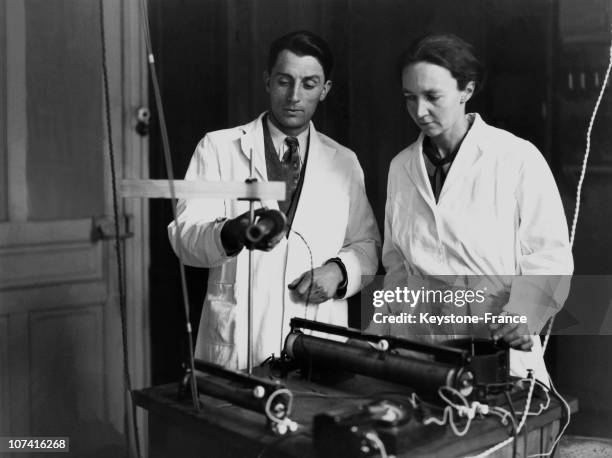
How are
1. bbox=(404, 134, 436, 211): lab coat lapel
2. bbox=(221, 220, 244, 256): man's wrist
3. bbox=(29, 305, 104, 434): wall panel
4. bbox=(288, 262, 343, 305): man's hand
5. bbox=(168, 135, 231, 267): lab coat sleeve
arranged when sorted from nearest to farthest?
bbox=(221, 220, 244, 256): man's wrist < bbox=(168, 135, 231, 267): lab coat sleeve < bbox=(404, 134, 436, 211): lab coat lapel < bbox=(288, 262, 343, 305): man's hand < bbox=(29, 305, 104, 434): wall panel

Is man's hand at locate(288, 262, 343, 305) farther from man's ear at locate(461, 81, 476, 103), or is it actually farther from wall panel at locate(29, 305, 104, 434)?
wall panel at locate(29, 305, 104, 434)

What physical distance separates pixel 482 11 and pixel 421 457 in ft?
5.00

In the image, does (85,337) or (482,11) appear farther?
(85,337)

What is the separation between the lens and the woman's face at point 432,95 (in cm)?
181

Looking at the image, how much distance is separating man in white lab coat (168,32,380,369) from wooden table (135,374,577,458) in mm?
404

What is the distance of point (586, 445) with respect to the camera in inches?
77.8

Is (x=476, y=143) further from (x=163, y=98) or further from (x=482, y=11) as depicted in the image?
(x=163, y=98)

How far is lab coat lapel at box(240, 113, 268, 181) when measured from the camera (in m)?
2.08

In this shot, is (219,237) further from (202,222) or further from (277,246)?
(277,246)

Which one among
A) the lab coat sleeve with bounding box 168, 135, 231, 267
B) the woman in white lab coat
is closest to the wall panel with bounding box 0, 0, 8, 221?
the lab coat sleeve with bounding box 168, 135, 231, 267

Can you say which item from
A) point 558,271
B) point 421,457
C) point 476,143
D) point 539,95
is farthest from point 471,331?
point 539,95

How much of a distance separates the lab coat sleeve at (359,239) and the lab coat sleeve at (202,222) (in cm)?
35

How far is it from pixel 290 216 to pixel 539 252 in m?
0.66

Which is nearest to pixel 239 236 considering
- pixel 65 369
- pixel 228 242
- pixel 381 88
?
pixel 228 242
